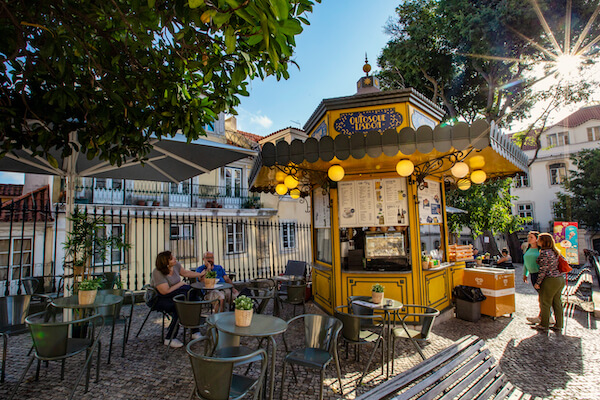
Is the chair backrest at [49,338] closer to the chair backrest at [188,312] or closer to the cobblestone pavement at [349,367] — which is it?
the cobblestone pavement at [349,367]

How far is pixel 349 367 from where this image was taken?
4188 millimetres

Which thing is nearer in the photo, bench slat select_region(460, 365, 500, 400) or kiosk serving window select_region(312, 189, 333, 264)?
bench slat select_region(460, 365, 500, 400)

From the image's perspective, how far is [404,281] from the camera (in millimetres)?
5762

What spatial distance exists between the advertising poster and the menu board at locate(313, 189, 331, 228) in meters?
9.89

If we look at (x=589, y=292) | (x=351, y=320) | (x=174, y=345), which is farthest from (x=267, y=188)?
(x=589, y=292)

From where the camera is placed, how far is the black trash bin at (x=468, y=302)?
6250 mm

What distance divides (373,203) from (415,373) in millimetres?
3947

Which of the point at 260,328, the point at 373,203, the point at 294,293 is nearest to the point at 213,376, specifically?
the point at 260,328

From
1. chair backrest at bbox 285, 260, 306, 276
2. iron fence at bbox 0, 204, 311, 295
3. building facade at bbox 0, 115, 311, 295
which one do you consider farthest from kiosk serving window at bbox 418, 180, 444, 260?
building facade at bbox 0, 115, 311, 295

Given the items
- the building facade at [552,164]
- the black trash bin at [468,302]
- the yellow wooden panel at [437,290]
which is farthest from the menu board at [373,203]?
the building facade at [552,164]

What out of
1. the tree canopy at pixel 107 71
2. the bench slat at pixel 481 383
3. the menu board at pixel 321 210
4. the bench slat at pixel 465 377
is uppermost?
the tree canopy at pixel 107 71

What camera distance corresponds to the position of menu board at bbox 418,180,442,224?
6.25m

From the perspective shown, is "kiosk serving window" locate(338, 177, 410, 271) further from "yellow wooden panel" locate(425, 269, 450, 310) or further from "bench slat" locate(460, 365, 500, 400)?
"bench slat" locate(460, 365, 500, 400)

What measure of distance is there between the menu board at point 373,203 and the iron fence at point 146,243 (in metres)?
3.56
